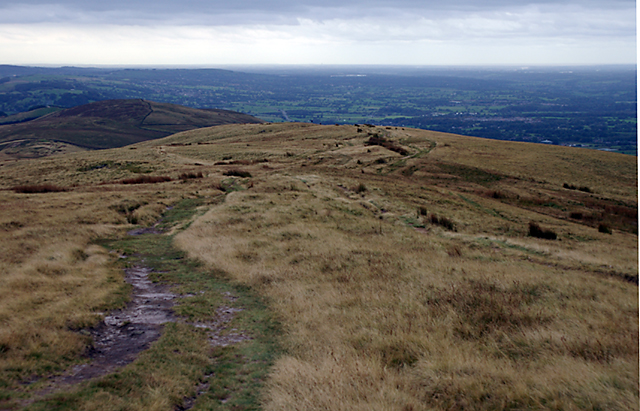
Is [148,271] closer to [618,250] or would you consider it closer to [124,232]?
[124,232]

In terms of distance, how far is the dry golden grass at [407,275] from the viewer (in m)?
6.84

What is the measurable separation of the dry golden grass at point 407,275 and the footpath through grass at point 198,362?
0.68 meters

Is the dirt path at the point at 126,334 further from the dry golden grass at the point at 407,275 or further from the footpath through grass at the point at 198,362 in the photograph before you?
the dry golden grass at the point at 407,275

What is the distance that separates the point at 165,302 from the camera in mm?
12688

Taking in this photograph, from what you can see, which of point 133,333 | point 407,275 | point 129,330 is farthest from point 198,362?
point 407,275

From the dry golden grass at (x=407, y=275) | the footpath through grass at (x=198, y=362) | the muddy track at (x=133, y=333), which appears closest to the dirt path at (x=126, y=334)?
the muddy track at (x=133, y=333)

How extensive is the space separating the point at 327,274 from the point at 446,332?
20.1ft

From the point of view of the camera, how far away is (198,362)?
8.77 meters

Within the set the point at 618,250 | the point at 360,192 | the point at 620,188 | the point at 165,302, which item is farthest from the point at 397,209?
the point at 620,188

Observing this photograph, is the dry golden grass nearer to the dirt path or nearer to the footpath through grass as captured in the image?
the footpath through grass

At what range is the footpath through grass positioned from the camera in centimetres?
694

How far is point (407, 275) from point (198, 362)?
26.6 feet

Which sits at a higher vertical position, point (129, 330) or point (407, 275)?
point (129, 330)

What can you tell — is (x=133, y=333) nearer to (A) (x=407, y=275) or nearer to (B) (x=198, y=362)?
(B) (x=198, y=362)
